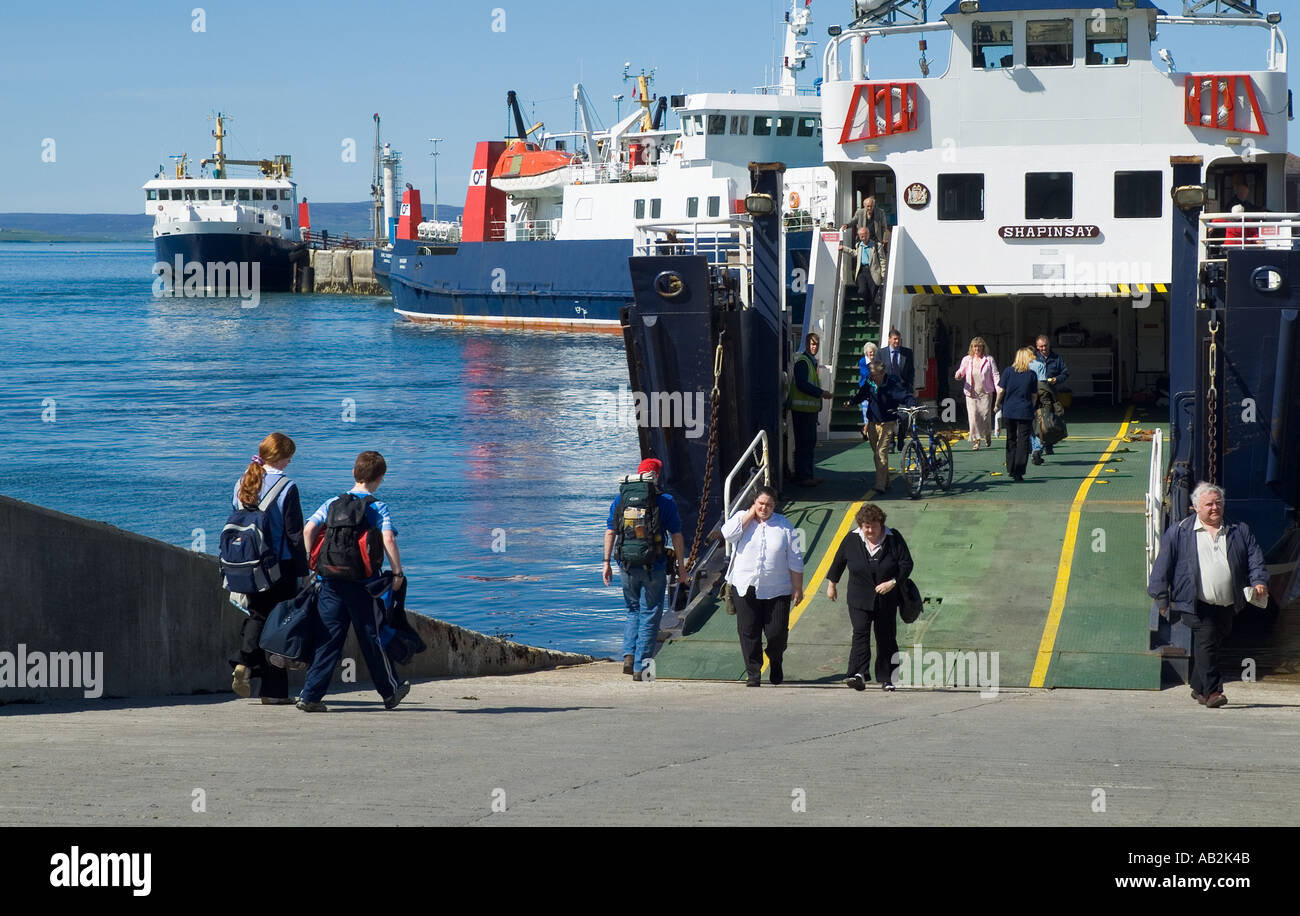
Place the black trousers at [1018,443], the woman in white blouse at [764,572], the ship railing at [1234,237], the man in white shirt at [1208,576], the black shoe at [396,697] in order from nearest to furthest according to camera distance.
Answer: the black shoe at [396,697], the man in white shirt at [1208,576], the woman in white blouse at [764,572], the ship railing at [1234,237], the black trousers at [1018,443]

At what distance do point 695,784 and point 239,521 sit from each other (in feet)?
10.2

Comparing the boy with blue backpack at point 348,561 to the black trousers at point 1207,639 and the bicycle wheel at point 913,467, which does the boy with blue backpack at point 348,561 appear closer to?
the black trousers at point 1207,639

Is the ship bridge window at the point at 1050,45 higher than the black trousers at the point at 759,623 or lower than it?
higher

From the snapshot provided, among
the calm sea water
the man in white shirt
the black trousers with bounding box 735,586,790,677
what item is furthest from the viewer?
the calm sea water

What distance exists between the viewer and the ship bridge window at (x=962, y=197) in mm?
17953

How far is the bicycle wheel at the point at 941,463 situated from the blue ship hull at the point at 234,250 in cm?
7788

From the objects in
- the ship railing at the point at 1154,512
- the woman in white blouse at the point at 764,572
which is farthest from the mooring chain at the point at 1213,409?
the woman in white blouse at the point at 764,572

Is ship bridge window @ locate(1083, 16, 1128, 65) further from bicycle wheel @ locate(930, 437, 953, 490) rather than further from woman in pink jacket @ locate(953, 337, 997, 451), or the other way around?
bicycle wheel @ locate(930, 437, 953, 490)

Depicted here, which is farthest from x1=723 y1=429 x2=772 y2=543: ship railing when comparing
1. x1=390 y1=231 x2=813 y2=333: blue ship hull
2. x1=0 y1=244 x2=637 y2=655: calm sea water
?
x1=390 y1=231 x2=813 y2=333: blue ship hull

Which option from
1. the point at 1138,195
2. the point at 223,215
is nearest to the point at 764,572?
the point at 1138,195

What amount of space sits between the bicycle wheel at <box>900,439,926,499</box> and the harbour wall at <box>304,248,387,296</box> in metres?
86.4

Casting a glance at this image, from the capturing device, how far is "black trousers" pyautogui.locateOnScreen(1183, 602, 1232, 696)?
9.11 meters

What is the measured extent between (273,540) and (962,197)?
11998 millimetres
